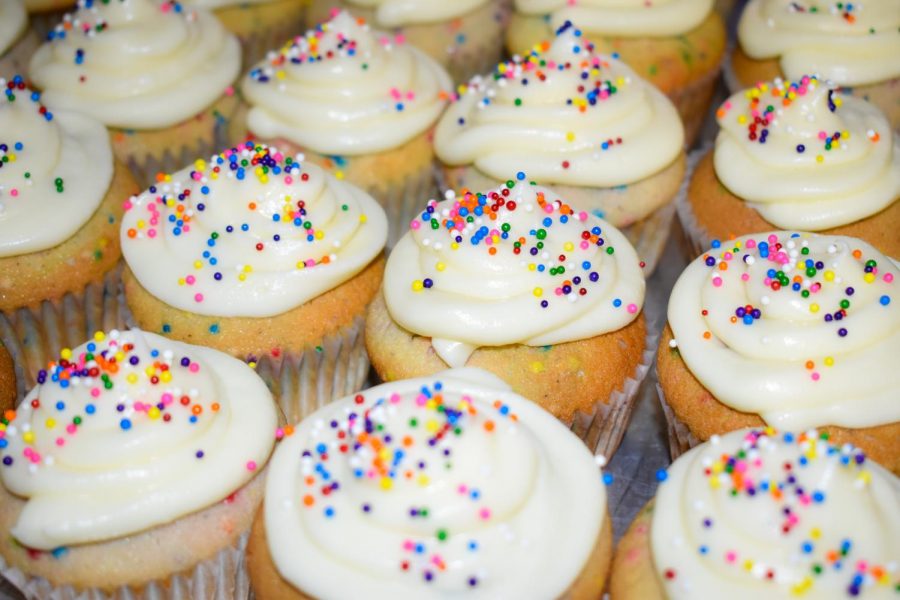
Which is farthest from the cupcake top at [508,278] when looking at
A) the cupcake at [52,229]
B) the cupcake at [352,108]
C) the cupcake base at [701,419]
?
the cupcake at [52,229]

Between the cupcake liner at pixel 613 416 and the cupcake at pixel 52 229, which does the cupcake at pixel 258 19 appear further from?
the cupcake liner at pixel 613 416

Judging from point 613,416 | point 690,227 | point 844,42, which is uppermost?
point 844,42

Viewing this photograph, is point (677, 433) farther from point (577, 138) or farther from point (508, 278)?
point (577, 138)

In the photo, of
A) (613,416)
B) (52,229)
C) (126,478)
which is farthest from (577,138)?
(126,478)

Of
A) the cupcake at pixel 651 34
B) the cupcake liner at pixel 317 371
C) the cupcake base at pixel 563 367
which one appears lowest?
the cupcake liner at pixel 317 371

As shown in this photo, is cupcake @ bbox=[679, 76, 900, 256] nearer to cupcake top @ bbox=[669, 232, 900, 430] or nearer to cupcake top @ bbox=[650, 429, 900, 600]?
cupcake top @ bbox=[669, 232, 900, 430]

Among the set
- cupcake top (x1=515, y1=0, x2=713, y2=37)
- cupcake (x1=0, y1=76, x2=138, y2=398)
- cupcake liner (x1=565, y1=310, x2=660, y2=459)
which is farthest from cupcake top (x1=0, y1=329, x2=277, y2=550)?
cupcake top (x1=515, y1=0, x2=713, y2=37)

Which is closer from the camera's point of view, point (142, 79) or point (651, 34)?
point (142, 79)
